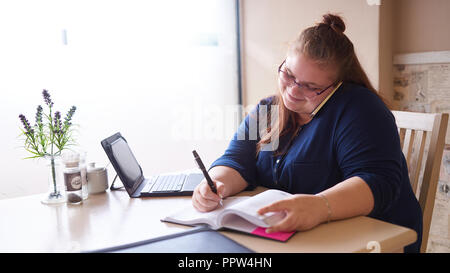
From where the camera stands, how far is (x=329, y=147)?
1.24m

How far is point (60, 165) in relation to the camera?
1282 millimetres

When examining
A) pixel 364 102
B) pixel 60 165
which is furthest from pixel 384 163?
pixel 60 165

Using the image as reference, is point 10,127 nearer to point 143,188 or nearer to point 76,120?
point 76,120

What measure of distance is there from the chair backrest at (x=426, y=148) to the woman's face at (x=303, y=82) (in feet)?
1.16

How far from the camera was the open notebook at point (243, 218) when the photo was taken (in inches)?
36.1

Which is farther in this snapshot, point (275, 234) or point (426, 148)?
point (426, 148)

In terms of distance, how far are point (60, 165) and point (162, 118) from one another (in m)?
1.49

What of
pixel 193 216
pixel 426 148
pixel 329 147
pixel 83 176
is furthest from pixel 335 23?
pixel 83 176

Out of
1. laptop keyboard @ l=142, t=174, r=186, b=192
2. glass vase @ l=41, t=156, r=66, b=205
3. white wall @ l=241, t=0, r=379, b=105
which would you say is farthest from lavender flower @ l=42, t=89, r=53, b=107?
white wall @ l=241, t=0, r=379, b=105

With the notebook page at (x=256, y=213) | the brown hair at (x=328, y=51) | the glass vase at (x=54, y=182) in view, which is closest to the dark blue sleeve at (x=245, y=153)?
the brown hair at (x=328, y=51)

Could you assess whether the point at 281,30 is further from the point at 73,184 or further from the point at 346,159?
the point at 73,184

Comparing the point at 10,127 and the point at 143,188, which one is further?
the point at 10,127

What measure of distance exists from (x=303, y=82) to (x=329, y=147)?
213mm

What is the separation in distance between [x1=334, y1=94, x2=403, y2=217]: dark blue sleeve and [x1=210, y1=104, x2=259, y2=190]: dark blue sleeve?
30cm
